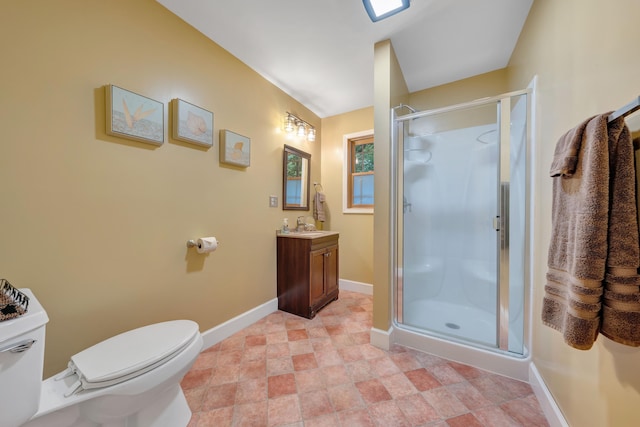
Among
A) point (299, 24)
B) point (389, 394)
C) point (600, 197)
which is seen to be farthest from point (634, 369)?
point (299, 24)

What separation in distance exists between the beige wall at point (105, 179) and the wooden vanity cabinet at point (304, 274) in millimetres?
522

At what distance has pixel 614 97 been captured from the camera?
774 millimetres

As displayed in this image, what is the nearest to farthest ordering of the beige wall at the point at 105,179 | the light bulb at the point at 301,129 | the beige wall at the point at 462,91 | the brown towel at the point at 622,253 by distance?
the brown towel at the point at 622,253 < the beige wall at the point at 105,179 < the beige wall at the point at 462,91 < the light bulb at the point at 301,129

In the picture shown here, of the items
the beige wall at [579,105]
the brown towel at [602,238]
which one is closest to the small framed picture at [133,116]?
the brown towel at [602,238]

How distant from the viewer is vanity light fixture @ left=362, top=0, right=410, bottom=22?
146cm

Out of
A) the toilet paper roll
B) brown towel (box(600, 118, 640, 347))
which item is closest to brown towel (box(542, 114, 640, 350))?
brown towel (box(600, 118, 640, 347))

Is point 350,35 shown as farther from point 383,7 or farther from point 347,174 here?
point 347,174

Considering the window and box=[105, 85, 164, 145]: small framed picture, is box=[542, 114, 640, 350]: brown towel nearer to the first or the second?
box=[105, 85, 164, 145]: small framed picture

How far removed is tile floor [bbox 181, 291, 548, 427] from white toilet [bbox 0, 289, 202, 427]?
0.28 meters

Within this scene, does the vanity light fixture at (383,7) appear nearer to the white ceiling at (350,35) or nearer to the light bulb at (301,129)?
the white ceiling at (350,35)

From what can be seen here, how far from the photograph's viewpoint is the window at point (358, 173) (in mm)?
2955

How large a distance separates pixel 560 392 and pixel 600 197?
1.07 metres

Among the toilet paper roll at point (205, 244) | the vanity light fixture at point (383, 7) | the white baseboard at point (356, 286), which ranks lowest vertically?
the white baseboard at point (356, 286)

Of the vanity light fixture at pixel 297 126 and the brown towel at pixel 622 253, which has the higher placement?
the vanity light fixture at pixel 297 126
